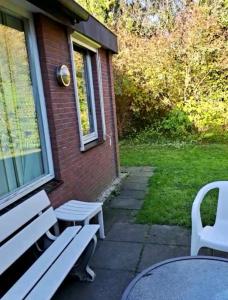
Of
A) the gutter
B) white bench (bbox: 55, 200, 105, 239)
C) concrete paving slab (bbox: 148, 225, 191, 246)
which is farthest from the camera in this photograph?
concrete paving slab (bbox: 148, 225, 191, 246)

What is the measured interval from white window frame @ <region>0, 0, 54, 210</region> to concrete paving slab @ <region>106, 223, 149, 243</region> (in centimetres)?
100

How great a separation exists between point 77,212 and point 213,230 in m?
1.39

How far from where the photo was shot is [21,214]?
2.40 meters

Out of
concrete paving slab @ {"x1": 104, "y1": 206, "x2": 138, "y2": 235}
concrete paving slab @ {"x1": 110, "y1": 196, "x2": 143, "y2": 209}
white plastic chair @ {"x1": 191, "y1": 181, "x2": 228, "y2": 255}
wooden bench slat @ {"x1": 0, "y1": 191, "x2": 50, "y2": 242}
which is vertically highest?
wooden bench slat @ {"x1": 0, "y1": 191, "x2": 50, "y2": 242}

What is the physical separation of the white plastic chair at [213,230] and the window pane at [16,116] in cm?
170

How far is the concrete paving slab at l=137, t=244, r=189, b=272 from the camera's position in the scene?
2868mm

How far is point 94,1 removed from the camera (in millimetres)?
11227

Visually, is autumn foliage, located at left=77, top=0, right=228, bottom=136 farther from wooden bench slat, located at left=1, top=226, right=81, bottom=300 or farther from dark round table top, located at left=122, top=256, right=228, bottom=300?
dark round table top, located at left=122, top=256, right=228, bottom=300

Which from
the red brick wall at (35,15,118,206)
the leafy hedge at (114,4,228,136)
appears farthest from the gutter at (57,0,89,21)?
the leafy hedge at (114,4,228,136)

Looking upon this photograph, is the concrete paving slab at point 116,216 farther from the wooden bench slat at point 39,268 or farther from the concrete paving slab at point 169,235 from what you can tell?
the wooden bench slat at point 39,268

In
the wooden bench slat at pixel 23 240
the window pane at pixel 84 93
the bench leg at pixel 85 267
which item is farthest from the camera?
the window pane at pixel 84 93

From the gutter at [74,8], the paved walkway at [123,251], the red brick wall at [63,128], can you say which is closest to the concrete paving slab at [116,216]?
the paved walkway at [123,251]

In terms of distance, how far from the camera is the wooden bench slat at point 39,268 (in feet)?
6.10

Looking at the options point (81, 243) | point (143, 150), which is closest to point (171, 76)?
point (143, 150)
